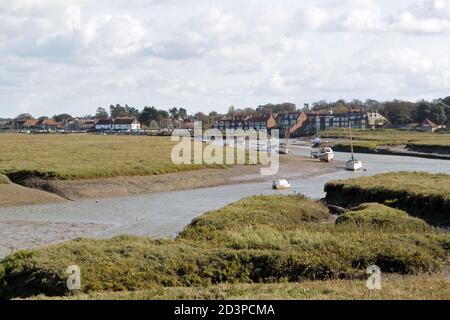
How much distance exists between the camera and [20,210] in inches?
1793

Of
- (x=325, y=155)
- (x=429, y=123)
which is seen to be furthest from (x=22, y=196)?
(x=429, y=123)

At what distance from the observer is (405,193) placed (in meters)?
39.5

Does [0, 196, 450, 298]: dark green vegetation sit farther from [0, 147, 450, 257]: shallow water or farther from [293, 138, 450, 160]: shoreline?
[293, 138, 450, 160]: shoreline

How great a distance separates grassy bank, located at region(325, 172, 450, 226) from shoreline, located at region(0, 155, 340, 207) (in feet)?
59.6

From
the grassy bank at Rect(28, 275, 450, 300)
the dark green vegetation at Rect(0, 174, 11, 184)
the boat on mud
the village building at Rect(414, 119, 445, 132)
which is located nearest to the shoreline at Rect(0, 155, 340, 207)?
the dark green vegetation at Rect(0, 174, 11, 184)

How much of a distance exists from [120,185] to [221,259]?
37.0 metres

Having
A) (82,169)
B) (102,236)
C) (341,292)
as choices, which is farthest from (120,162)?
(341,292)

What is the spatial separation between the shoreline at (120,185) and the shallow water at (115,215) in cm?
218

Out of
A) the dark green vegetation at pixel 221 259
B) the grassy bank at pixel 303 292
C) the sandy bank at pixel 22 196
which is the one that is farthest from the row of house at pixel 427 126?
the grassy bank at pixel 303 292

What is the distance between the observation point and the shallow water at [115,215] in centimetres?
3416

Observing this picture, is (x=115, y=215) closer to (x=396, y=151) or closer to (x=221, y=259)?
(x=221, y=259)

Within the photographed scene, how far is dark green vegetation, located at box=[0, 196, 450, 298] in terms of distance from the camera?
65.3ft

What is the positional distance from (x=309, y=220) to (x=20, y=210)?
21.5m
